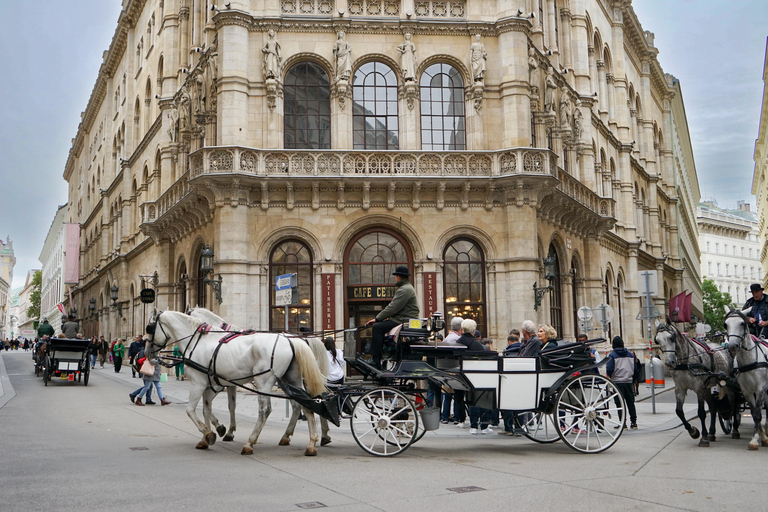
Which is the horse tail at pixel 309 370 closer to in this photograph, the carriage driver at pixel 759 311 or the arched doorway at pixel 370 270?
the carriage driver at pixel 759 311

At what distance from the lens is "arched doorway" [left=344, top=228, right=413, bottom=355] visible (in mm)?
23766

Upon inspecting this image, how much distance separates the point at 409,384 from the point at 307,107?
15.7m

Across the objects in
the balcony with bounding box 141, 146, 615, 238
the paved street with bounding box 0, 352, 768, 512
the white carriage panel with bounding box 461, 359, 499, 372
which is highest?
the balcony with bounding box 141, 146, 615, 238

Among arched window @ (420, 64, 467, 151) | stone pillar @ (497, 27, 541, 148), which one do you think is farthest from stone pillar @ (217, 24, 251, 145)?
stone pillar @ (497, 27, 541, 148)

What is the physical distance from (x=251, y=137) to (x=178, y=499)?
59.3 feet

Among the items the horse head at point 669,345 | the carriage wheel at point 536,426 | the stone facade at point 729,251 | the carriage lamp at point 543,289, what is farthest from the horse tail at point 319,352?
the stone facade at point 729,251

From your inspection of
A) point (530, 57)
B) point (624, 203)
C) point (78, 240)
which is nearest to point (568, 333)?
point (530, 57)

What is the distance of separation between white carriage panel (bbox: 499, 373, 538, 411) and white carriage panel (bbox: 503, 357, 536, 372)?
0.24 ft

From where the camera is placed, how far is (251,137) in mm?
24078

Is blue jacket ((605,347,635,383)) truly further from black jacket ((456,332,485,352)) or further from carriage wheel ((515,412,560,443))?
black jacket ((456,332,485,352))

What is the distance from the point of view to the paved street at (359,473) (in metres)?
7.25

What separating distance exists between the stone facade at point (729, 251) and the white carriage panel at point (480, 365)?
106687 mm

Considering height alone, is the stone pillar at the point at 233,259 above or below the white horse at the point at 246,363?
above

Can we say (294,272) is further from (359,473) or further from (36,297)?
(36,297)
